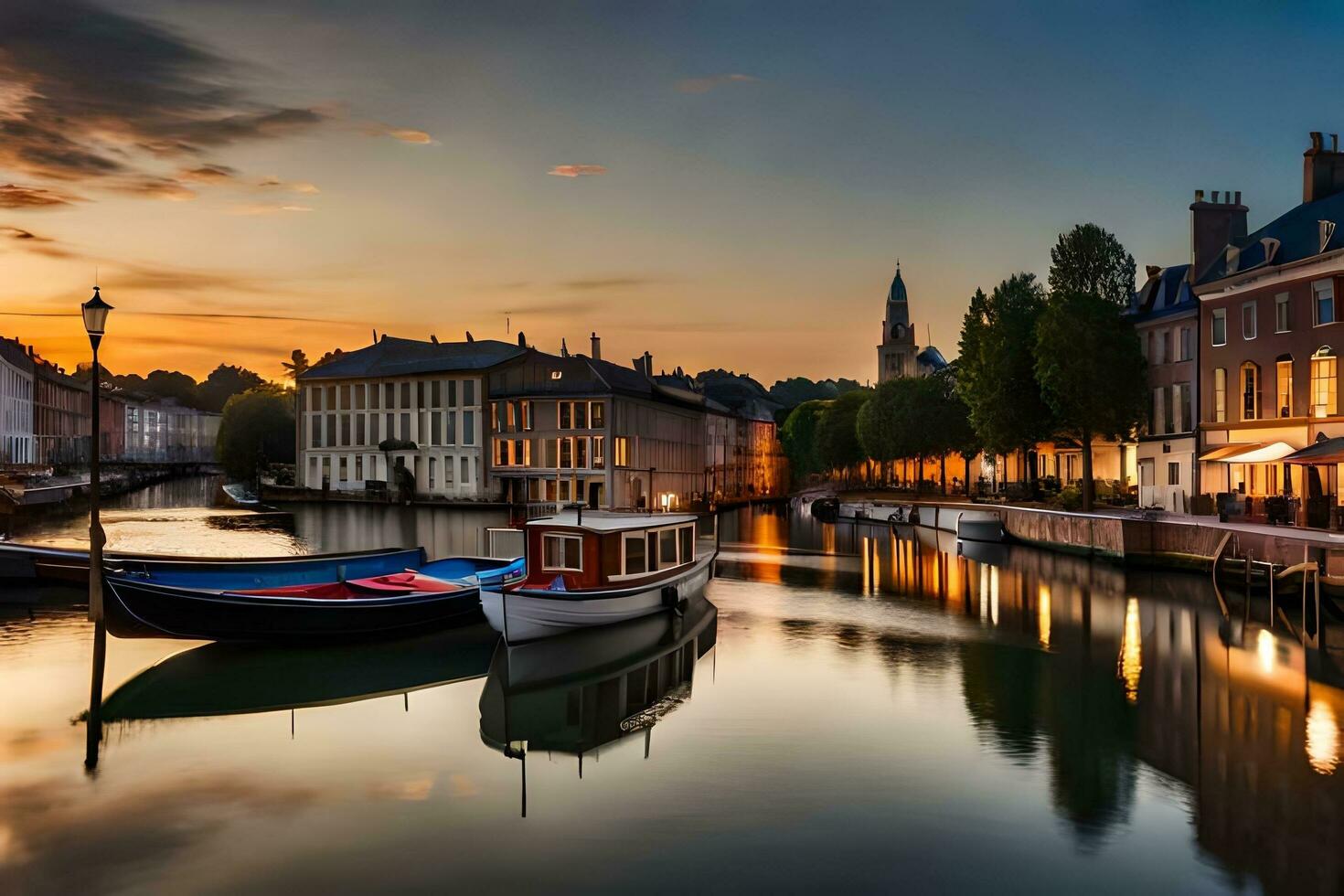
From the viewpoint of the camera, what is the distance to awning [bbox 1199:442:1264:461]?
48.1m

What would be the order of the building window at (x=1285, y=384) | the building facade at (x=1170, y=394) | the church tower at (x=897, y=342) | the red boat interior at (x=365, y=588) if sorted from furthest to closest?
the church tower at (x=897, y=342) → the building facade at (x=1170, y=394) → the building window at (x=1285, y=384) → the red boat interior at (x=365, y=588)

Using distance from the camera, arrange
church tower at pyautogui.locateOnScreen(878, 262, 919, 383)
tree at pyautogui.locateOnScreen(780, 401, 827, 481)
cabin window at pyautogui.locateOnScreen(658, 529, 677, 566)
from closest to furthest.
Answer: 1. cabin window at pyautogui.locateOnScreen(658, 529, 677, 566)
2. tree at pyautogui.locateOnScreen(780, 401, 827, 481)
3. church tower at pyautogui.locateOnScreen(878, 262, 919, 383)

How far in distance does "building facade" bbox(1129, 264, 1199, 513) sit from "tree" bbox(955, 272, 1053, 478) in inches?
217

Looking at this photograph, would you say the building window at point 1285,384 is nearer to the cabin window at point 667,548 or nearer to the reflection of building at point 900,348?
the cabin window at point 667,548

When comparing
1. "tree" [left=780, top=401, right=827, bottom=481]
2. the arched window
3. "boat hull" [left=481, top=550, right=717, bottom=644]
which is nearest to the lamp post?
"boat hull" [left=481, top=550, right=717, bottom=644]

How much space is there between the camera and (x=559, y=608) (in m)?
26.3

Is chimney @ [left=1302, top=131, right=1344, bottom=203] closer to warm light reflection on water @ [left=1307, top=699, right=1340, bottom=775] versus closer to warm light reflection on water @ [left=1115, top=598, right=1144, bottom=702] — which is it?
warm light reflection on water @ [left=1115, top=598, right=1144, bottom=702]

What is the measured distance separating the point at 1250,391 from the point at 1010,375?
14625 mm

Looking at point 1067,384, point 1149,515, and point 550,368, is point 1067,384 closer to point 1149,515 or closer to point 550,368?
point 1149,515

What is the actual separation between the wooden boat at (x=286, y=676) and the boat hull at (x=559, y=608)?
4.16ft

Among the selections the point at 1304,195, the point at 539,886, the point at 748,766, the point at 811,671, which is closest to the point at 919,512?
the point at 1304,195

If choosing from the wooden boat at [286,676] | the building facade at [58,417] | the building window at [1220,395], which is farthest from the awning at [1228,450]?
the building facade at [58,417]

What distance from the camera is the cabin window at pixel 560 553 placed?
1101 inches

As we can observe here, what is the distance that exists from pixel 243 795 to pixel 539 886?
583 cm
